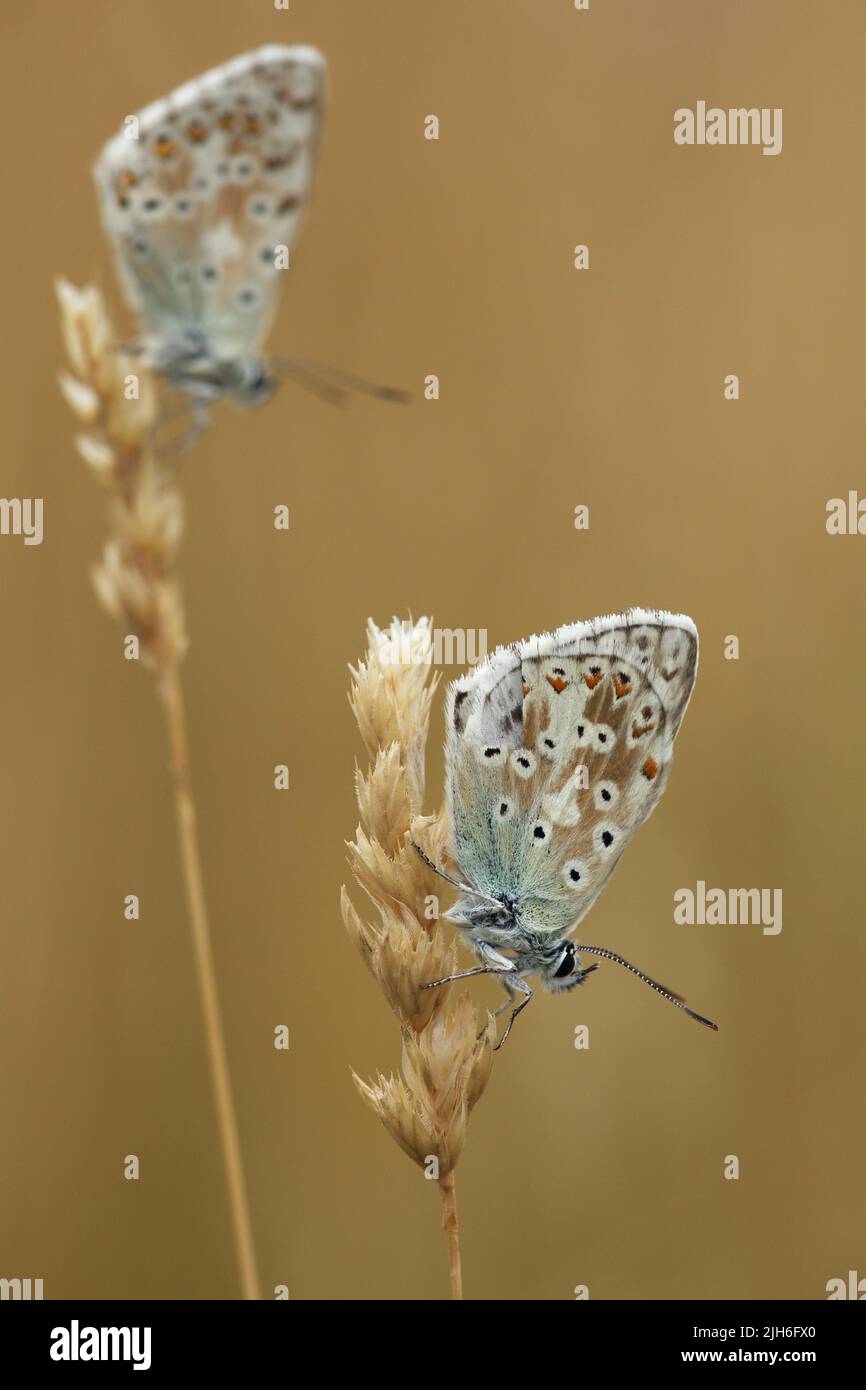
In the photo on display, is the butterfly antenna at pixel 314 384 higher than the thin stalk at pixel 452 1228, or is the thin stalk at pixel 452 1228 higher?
the butterfly antenna at pixel 314 384

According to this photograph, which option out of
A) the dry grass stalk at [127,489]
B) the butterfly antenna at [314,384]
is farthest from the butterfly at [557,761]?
the butterfly antenna at [314,384]

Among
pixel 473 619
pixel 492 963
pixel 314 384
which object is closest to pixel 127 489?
pixel 492 963

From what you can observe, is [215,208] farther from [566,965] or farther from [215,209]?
[566,965]

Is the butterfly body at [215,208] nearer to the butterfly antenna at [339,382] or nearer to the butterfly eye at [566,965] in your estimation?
the butterfly antenna at [339,382]

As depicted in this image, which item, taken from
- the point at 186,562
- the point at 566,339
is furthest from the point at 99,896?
the point at 566,339

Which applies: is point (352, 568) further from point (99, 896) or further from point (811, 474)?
point (811, 474)

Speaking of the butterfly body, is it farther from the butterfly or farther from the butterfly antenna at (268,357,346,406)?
the butterfly
